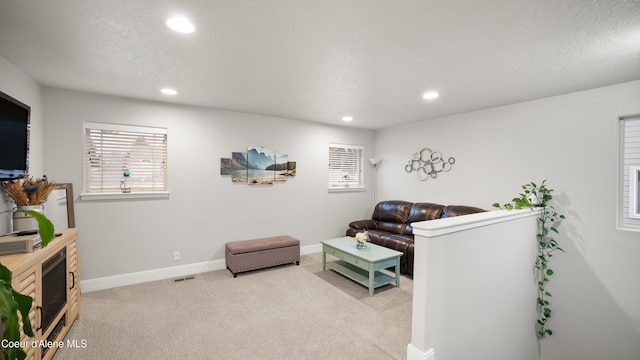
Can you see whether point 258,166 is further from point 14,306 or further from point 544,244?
point 544,244

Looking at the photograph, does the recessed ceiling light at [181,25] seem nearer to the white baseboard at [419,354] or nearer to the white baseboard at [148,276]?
the white baseboard at [419,354]

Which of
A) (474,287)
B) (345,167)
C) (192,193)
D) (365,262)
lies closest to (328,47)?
(474,287)

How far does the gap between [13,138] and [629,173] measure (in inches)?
228

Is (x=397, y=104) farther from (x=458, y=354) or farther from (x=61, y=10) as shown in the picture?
(x=61, y=10)

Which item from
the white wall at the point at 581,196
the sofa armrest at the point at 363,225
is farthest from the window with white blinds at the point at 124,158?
the white wall at the point at 581,196

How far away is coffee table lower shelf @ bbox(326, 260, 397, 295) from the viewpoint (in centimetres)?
341

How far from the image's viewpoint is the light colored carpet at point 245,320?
2.28 meters

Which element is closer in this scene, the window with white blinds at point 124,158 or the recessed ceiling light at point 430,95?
the recessed ceiling light at point 430,95

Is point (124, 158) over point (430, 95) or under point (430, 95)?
under

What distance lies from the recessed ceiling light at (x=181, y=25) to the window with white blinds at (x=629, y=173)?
429 centimetres

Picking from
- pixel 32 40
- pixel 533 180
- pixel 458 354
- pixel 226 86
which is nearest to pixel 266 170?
pixel 226 86

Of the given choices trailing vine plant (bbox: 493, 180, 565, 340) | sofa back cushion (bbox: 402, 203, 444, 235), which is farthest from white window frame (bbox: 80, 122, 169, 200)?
trailing vine plant (bbox: 493, 180, 565, 340)

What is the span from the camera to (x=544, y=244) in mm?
3049

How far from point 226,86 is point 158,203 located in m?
1.93
